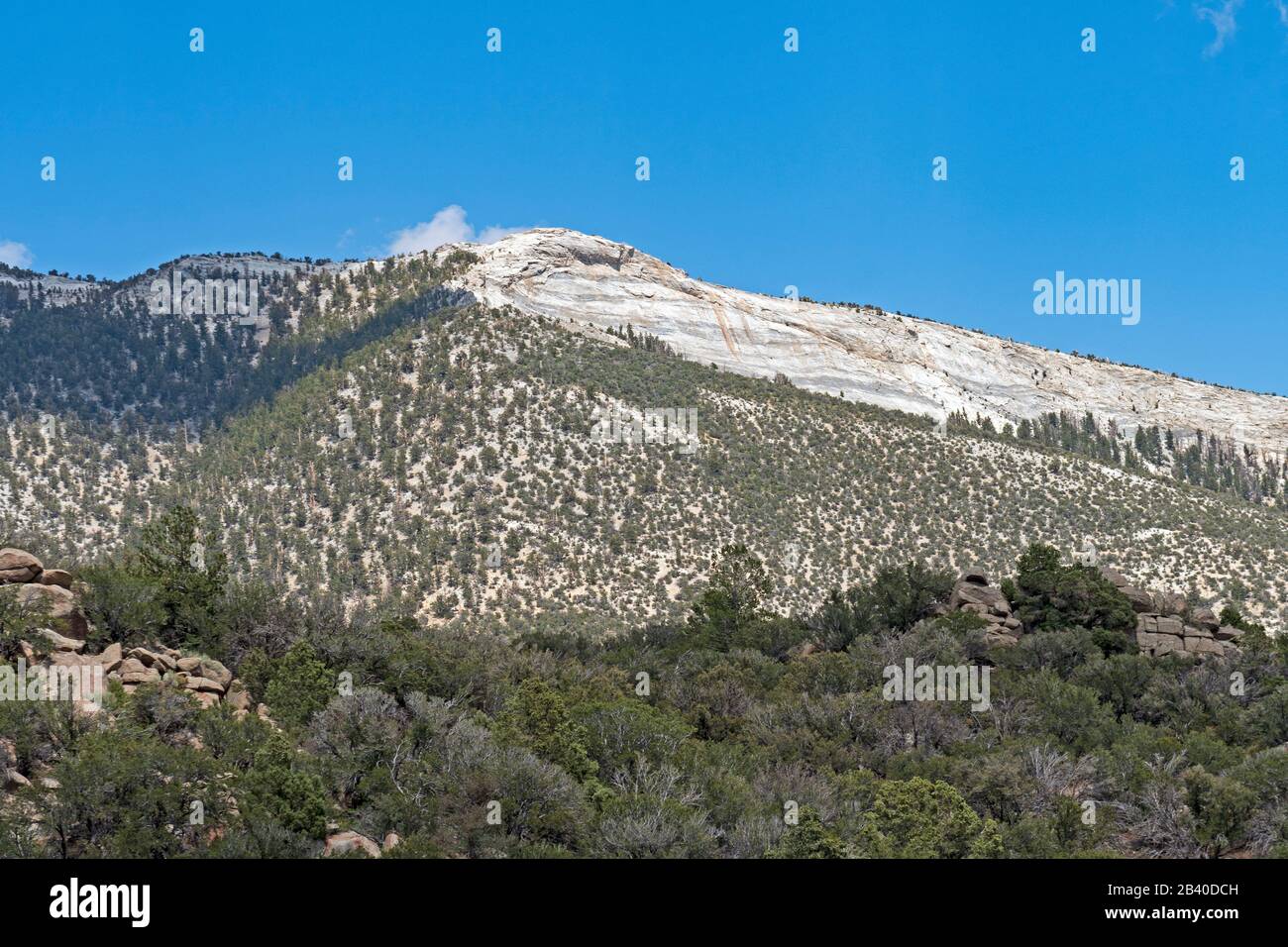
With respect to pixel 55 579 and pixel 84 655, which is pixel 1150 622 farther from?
pixel 55 579

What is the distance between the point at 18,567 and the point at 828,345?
98.7m

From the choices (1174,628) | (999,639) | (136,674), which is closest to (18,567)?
(136,674)

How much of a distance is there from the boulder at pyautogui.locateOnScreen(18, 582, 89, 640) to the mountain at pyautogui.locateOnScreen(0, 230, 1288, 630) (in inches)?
1146

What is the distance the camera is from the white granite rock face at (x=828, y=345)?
11544 centimetres

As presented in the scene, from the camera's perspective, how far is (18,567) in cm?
3008

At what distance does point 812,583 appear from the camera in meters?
73.2

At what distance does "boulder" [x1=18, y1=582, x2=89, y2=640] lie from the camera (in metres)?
28.6

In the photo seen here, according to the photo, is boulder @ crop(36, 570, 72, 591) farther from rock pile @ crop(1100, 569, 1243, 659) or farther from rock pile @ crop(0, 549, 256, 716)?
rock pile @ crop(1100, 569, 1243, 659)

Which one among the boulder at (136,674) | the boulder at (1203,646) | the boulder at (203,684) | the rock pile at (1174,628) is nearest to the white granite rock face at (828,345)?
the rock pile at (1174,628)

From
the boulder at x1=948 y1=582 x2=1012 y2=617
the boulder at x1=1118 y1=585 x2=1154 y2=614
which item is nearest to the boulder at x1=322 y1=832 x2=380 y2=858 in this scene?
the boulder at x1=948 y1=582 x2=1012 y2=617

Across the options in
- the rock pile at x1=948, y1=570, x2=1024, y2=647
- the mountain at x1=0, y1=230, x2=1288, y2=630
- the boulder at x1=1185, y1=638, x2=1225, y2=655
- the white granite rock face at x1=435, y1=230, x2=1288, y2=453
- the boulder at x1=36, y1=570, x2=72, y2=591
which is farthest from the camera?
the white granite rock face at x1=435, y1=230, x2=1288, y2=453

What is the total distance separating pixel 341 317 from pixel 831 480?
44.7 m
